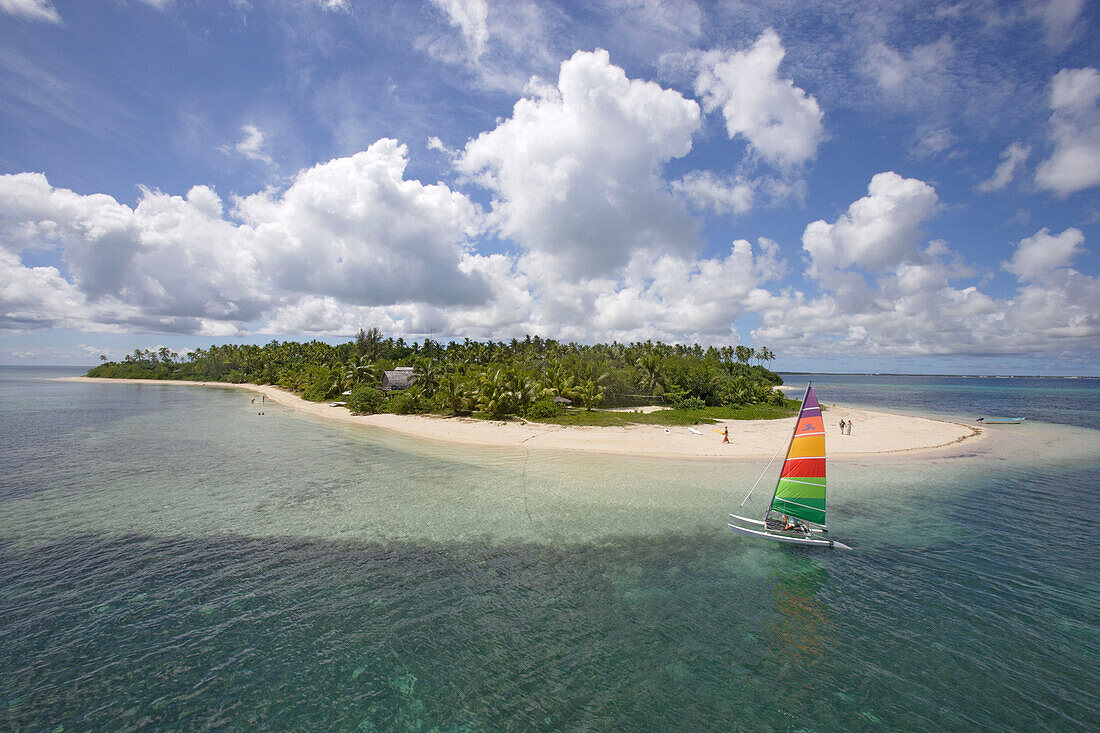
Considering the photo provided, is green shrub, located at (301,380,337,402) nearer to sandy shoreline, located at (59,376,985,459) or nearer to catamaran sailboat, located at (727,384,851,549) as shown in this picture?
sandy shoreline, located at (59,376,985,459)

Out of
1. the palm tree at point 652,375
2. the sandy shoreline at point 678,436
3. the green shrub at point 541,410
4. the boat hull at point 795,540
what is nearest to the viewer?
the boat hull at point 795,540

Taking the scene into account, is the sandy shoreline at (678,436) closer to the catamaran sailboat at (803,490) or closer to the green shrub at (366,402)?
the green shrub at (366,402)

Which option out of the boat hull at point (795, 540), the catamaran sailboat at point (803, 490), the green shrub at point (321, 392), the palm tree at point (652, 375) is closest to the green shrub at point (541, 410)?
the palm tree at point (652, 375)

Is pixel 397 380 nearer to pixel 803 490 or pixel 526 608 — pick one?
pixel 526 608

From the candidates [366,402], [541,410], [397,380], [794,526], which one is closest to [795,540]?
[794,526]

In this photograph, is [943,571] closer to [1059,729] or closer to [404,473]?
[1059,729]

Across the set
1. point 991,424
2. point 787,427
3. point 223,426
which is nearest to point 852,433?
point 787,427
